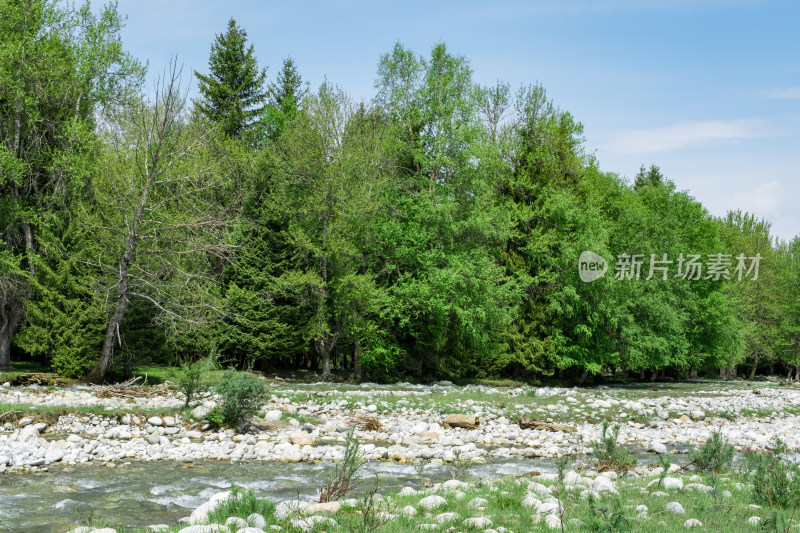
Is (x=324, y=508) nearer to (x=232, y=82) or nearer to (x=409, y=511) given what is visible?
(x=409, y=511)

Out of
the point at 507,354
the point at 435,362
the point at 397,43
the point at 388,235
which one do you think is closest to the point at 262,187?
the point at 388,235

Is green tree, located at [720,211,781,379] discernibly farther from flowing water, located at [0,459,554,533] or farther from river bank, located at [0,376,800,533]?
flowing water, located at [0,459,554,533]

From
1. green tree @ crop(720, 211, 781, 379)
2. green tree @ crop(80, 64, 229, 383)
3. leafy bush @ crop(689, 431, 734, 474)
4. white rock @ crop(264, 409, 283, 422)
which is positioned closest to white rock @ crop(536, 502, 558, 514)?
leafy bush @ crop(689, 431, 734, 474)

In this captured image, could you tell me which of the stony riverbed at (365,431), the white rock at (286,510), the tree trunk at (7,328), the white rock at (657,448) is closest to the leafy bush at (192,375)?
the stony riverbed at (365,431)

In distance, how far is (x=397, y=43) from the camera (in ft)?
98.1

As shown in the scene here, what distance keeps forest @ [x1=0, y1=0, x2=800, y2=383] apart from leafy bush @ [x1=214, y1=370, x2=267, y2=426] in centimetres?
793

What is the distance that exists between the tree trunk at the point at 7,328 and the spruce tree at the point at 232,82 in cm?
1955

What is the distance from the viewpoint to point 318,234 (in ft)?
90.2

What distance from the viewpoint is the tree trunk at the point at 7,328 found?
23.0 m

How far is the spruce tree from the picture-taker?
40125 mm

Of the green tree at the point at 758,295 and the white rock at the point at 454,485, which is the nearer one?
the white rock at the point at 454,485

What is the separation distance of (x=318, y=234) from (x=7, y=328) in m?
13.1

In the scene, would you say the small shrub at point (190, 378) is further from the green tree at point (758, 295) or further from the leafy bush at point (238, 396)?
the green tree at point (758, 295)

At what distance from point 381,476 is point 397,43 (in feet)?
81.6
